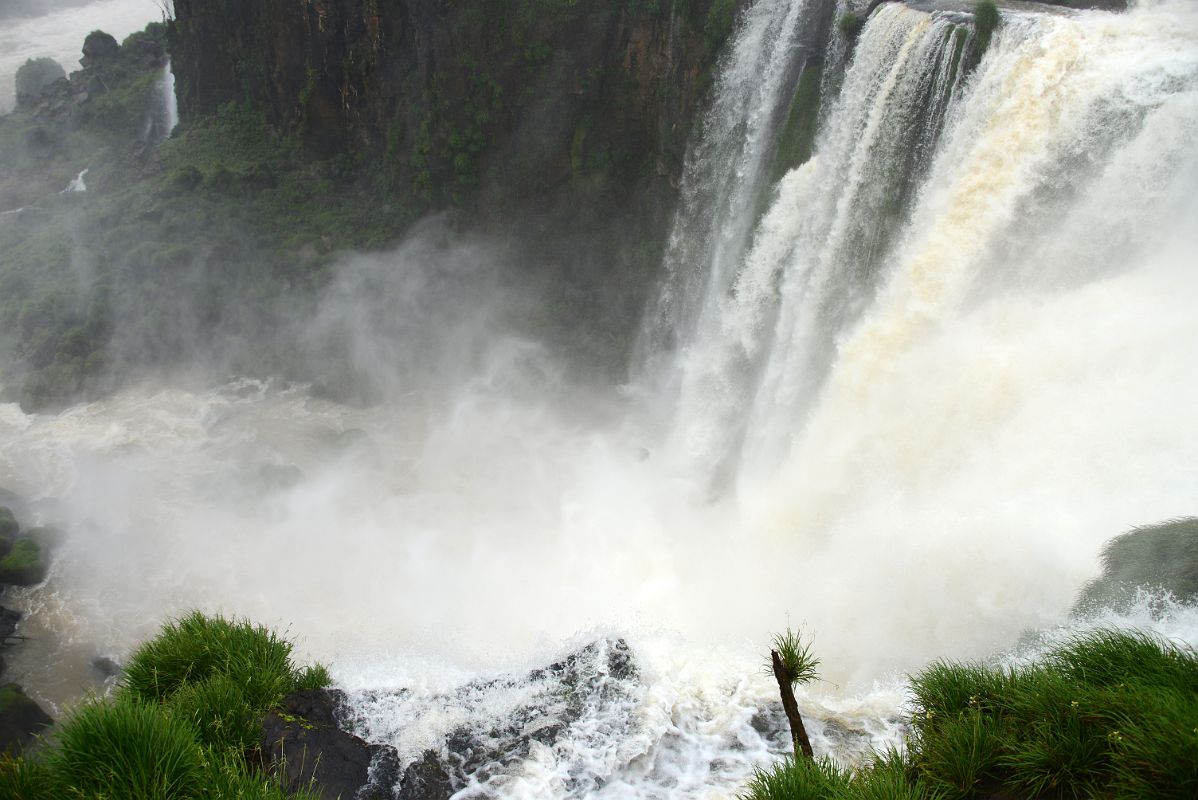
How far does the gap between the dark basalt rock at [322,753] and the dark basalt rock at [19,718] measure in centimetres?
775

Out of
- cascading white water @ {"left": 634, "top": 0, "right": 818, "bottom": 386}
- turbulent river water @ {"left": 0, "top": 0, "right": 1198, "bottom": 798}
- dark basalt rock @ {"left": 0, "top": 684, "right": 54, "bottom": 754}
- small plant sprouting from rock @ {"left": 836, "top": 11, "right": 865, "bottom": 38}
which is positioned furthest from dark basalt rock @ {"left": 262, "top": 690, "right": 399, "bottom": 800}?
small plant sprouting from rock @ {"left": 836, "top": 11, "right": 865, "bottom": 38}

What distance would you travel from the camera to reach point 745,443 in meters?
16.5

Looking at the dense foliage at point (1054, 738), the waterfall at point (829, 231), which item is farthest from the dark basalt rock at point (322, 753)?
the waterfall at point (829, 231)

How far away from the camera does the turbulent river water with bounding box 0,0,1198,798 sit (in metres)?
9.24

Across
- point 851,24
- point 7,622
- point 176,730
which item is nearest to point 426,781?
point 176,730

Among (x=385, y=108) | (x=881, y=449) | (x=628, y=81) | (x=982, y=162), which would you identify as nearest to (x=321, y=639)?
(x=881, y=449)

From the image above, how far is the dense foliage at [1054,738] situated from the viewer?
4.91 metres

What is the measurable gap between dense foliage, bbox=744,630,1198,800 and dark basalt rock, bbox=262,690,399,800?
3665 mm

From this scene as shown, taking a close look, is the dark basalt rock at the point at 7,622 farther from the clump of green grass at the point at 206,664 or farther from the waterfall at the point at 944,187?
the waterfall at the point at 944,187

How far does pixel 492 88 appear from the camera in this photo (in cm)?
2236

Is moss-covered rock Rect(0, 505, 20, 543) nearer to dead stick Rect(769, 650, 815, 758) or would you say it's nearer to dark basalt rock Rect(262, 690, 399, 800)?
dark basalt rock Rect(262, 690, 399, 800)

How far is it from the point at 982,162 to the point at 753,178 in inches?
248

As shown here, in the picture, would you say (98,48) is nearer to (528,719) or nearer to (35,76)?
(35,76)

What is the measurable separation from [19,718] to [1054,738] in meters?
14.5
